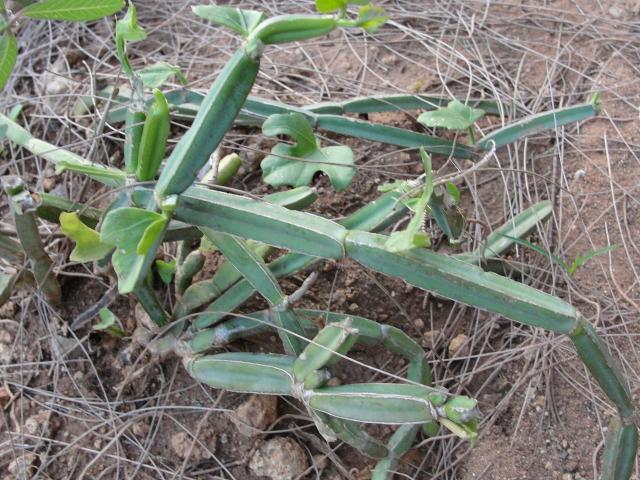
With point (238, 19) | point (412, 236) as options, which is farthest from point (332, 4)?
point (412, 236)

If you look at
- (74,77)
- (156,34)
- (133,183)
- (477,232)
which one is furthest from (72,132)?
(477,232)

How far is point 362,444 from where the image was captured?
1.37 meters

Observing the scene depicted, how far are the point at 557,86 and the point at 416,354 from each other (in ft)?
3.73

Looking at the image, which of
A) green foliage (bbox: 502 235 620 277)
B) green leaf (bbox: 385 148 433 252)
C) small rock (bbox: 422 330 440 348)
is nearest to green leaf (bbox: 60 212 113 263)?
green leaf (bbox: 385 148 433 252)

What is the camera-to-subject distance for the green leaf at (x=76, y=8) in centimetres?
129

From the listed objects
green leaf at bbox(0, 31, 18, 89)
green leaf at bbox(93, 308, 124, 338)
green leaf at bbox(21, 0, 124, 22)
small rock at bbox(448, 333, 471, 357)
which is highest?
green leaf at bbox(21, 0, 124, 22)

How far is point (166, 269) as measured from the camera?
5.42 feet

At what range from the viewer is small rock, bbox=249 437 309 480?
1580 mm

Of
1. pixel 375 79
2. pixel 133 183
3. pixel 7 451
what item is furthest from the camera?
pixel 375 79

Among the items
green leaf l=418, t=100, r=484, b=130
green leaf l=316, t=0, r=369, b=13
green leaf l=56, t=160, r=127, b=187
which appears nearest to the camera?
green leaf l=316, t=0, r=369, b=13

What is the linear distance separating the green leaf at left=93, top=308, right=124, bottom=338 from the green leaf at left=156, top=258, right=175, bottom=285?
159 mm

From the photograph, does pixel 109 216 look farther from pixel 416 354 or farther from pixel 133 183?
pixel 416 354

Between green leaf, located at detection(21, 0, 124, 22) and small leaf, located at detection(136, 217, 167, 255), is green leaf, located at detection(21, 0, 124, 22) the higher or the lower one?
the higher one

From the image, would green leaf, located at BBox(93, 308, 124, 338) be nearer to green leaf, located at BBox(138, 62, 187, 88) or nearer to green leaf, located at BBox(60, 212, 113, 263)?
green leaf, located at BBox(60, 212, 113, 263)
